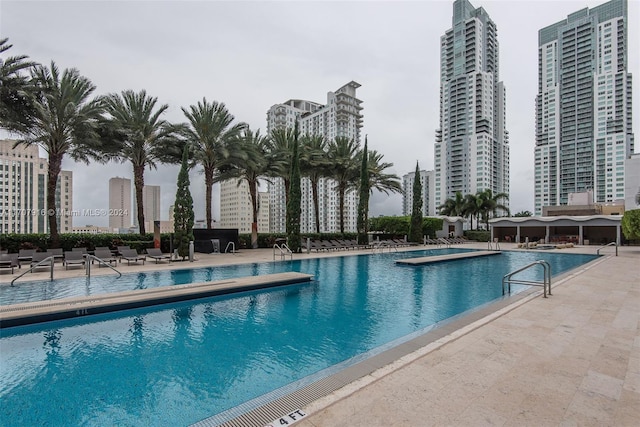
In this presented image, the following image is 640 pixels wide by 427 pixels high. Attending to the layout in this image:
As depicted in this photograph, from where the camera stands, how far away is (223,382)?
4066 mm

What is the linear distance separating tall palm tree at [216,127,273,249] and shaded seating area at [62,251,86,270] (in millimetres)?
9895

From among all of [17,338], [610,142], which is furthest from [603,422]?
[610,142]

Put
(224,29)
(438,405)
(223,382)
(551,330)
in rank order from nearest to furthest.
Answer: (438,405), (223,382), (551,330), (224,29)

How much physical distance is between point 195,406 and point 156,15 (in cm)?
1599

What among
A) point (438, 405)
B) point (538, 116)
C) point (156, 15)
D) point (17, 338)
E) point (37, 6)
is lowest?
point (17, 338)

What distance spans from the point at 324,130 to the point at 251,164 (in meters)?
86.6

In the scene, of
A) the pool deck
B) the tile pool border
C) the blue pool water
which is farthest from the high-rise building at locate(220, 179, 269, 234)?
the pool deck

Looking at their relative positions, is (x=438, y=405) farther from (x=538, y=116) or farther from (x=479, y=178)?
(x=538, y=116)

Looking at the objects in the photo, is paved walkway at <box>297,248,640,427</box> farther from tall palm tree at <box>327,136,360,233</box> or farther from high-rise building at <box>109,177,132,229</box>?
tall palm tree at <box>327,136,360,233</box>

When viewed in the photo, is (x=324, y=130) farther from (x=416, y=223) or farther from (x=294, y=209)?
(x=294, y=209)

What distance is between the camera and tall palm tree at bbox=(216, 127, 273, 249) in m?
21.8

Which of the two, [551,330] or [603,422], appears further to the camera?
[551,330]

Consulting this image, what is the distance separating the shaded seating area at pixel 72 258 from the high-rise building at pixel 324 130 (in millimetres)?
68904

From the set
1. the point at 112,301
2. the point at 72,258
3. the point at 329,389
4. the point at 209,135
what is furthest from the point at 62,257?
the point at 329,389
